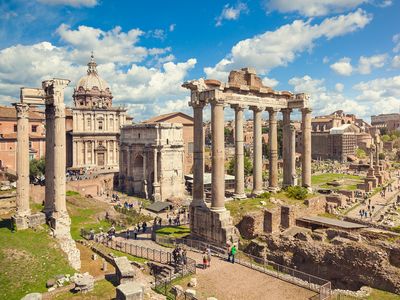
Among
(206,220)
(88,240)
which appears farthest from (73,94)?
(206,220)

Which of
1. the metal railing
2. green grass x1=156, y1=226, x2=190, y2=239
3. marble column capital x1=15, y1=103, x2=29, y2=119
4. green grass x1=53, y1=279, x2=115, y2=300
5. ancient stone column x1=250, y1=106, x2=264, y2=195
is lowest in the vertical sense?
green grass x1=156, y1=226, x2=190, y2=239

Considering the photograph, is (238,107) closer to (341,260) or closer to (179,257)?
(179,257)

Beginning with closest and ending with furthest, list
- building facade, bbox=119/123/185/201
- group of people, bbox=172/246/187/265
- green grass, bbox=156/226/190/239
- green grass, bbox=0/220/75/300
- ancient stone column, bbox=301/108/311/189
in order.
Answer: green grass, bbox=0/220/75/300
group of people, bbox=172/246/187/265
green grass, bbox=156/226/190/239
ancient stone column, bbox=301/108/311/189
building facade, bbox=119/123/185/201

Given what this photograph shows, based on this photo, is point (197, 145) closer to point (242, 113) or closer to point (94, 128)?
point (242, 113)

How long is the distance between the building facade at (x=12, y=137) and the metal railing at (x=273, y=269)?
34.2 metres

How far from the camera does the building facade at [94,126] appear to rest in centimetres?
5928

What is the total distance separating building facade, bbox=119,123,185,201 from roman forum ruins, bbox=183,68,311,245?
23705 mm

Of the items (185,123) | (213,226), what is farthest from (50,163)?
(185,123)

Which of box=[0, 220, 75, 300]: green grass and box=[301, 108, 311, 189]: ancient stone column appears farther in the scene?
box=[301, 108, 311, 189]: ancient stone column

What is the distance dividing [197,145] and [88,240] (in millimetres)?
10168

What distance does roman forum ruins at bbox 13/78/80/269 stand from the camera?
20500 millimetres

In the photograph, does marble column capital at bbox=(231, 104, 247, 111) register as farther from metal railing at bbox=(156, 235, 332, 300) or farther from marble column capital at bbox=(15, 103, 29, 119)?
marble column capital at bbox=(15, 103, 29, 119)

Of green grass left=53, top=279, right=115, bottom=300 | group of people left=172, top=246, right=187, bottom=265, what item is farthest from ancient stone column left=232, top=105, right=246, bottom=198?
green grass left=53, top=279, right=115, bottom=300

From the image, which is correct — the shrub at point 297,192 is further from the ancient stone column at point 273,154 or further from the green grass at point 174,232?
the green grass at point 174,232
